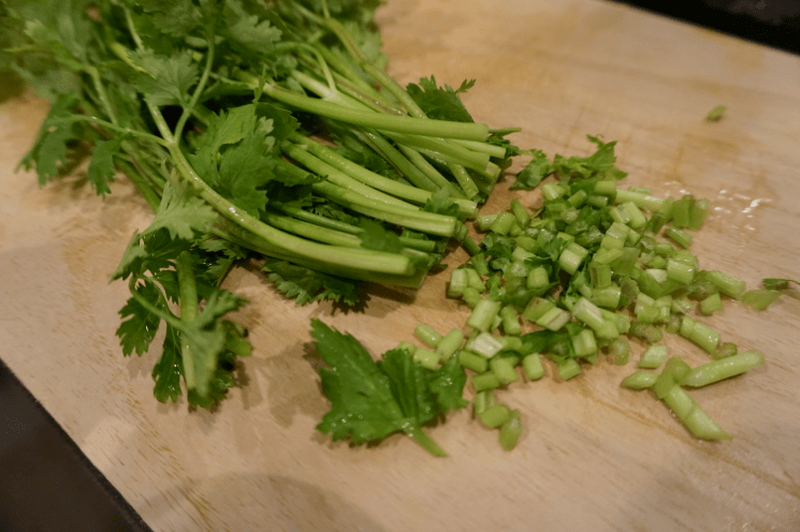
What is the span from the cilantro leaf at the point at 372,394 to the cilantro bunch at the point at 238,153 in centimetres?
27

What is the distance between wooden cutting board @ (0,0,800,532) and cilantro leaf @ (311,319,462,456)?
0.36 feet

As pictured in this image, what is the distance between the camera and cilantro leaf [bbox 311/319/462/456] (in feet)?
4.98

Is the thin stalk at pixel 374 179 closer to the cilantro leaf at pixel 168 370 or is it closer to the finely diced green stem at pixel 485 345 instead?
the finely diced green stem at pixel 485 345

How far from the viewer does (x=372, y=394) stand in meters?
1.54

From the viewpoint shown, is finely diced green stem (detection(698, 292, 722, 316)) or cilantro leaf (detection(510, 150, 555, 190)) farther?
cilantro leaf (detection(510, 150, 555, 190))

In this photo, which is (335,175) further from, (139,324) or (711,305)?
(711,305)

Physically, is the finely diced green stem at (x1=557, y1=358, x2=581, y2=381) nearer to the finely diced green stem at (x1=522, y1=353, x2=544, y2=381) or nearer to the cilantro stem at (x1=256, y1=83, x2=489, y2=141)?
the finely diced green stem at (x1=522, y1=353, x2=544, y2=381)

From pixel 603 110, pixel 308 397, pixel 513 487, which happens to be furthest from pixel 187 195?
pixel 603 110

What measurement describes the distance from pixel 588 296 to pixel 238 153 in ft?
4.68

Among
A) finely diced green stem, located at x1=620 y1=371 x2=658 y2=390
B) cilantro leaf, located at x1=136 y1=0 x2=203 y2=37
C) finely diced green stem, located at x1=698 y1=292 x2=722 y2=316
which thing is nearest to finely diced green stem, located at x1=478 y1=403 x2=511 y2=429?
finely diced green stem, located at x1=620 y1=371 x2=658 y2=390

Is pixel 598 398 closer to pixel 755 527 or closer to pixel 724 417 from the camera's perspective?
pixel 724 417

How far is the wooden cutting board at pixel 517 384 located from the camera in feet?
4.87

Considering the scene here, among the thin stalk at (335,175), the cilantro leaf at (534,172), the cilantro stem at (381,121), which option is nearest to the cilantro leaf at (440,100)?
the cilantro stem at (381,121)

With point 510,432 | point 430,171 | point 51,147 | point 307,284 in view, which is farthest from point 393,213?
point 51,147
